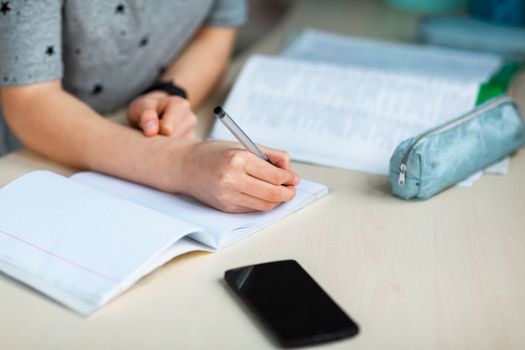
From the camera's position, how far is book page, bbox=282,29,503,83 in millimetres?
1082

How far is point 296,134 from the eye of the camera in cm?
85

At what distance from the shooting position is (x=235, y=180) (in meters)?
0.65

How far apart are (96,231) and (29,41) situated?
0.90ft

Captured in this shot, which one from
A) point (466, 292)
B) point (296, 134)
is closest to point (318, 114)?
point (296, 134)

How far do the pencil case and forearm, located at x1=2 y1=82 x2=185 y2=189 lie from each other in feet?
0.81

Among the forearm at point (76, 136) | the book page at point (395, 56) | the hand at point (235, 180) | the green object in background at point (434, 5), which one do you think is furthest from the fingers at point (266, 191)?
the green object in background at point (434, 5)

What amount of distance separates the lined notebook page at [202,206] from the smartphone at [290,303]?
7 centimetres

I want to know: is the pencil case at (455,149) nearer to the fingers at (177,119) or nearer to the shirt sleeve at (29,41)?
the fingers at (177,119)

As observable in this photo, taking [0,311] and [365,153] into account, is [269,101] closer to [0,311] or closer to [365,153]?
[365,153]

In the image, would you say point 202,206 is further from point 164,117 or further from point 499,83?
point 499,83

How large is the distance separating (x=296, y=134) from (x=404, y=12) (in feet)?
2.37

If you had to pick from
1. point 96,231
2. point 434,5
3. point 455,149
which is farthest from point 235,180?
point 434,5

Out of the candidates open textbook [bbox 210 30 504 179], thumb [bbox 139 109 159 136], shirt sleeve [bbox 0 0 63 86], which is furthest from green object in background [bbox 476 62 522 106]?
shirt sleeve [bbox 0 0 63 86]

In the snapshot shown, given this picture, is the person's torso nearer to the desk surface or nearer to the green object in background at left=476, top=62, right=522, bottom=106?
the desk surface
